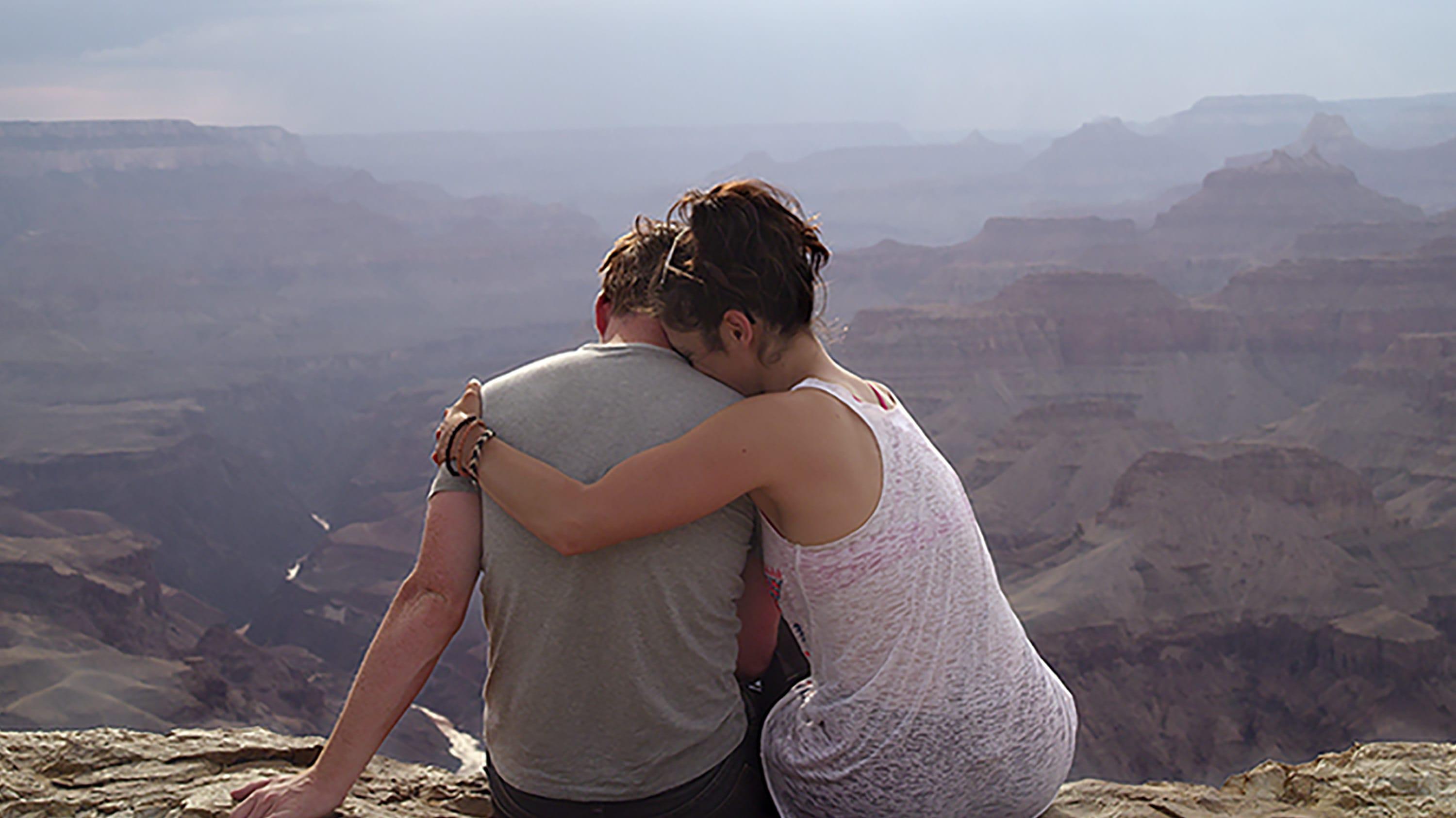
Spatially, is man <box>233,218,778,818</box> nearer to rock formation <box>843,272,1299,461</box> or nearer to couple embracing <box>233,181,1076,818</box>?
couple embracing <box>233,181,1076,818</box>

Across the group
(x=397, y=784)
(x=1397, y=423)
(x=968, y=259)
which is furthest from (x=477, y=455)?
(x=968, y=259)

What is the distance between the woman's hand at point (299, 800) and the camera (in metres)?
1.90

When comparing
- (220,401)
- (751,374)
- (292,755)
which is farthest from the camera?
(220,401)

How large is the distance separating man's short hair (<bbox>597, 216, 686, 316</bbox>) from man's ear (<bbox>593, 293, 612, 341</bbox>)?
2.3 inches

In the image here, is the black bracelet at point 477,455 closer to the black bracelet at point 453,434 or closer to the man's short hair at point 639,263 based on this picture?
the black bracelet at point 453,434

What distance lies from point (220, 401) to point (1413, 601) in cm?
4812

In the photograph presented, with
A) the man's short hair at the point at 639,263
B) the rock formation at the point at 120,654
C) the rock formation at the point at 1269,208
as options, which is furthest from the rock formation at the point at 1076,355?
the man's short hair at the point at 639,263

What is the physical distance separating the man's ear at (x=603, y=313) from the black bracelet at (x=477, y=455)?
0.34m

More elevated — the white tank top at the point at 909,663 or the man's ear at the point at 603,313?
the man's ear at the point at 603,313

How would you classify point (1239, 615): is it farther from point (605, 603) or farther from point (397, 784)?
point (605, 603)

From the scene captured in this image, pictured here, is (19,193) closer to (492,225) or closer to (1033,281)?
(492,225)

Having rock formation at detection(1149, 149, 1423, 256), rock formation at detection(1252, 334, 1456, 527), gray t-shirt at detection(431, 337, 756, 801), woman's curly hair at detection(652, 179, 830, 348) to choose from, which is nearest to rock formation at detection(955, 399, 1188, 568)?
rock formation at detection(1252, 334, 1456, 527)

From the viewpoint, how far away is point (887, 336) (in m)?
43.7

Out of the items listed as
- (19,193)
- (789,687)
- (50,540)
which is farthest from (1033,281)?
(19,193)
